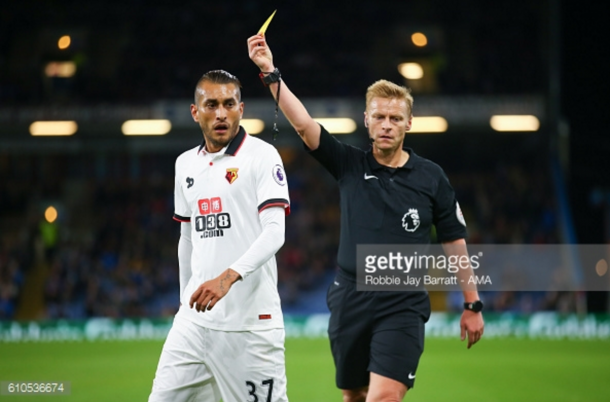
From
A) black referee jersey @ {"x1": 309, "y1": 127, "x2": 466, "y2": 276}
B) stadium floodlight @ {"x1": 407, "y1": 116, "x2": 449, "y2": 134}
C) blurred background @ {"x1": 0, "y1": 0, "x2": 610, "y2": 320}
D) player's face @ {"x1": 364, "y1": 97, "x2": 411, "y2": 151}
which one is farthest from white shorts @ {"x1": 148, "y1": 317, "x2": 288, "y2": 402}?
stadium floodlight @ {"x1": 407, "y1": 116, "x2": 449, "y2": 134}

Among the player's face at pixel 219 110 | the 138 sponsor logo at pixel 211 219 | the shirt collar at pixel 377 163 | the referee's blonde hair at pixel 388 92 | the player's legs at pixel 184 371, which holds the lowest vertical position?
the player's legs at pixel 184 371

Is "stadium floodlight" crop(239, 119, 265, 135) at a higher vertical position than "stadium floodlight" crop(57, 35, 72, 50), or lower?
lower

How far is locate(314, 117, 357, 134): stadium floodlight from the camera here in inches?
834

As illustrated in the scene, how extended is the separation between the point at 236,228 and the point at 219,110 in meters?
0.68

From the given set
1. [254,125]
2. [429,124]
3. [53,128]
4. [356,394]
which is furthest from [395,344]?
[53,128]

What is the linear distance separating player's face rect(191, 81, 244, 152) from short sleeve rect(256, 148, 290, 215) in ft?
0.93

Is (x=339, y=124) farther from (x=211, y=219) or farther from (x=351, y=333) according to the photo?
(x=211, y=219)

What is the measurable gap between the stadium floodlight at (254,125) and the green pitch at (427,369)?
7429mm

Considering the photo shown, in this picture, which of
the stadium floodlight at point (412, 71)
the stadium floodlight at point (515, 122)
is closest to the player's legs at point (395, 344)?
the stadium floodlight at point (515, 122)

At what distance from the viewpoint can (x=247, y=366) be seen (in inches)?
176

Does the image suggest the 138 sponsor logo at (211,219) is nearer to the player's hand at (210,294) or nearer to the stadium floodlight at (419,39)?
the player's hand at (210,294)

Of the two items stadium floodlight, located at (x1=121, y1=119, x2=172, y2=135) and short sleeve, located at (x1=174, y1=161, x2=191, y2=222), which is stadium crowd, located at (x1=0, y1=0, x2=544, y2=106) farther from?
short sleeve, located at (x1=174, y1=161, x2=191, y2=222)

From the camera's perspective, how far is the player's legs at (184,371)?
4.54 meters

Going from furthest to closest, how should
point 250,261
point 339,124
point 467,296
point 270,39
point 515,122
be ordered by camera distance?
point 270,39 < point 515,122 < point 339,124 < point 467,296 < point 250,261
